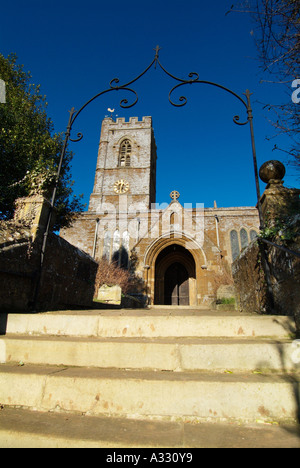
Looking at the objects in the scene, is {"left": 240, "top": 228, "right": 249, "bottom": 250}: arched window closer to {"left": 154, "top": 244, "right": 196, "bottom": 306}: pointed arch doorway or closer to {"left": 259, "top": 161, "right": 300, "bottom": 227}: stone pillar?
{"left": 154, "top": 244, "right": 196, "bottom": 306}: pointed arch doorway

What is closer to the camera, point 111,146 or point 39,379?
point 39,379

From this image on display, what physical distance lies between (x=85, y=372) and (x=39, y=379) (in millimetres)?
362

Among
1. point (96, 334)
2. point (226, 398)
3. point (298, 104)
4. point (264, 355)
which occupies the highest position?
point (298, 104)

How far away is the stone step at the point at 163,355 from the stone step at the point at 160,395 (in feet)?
0.47

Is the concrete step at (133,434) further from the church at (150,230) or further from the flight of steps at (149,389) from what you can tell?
the church at (150,230)

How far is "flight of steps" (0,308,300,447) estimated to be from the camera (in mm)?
1584

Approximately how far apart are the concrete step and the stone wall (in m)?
2.05

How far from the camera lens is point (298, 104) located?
3.22 meters

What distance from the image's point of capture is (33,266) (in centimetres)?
392
